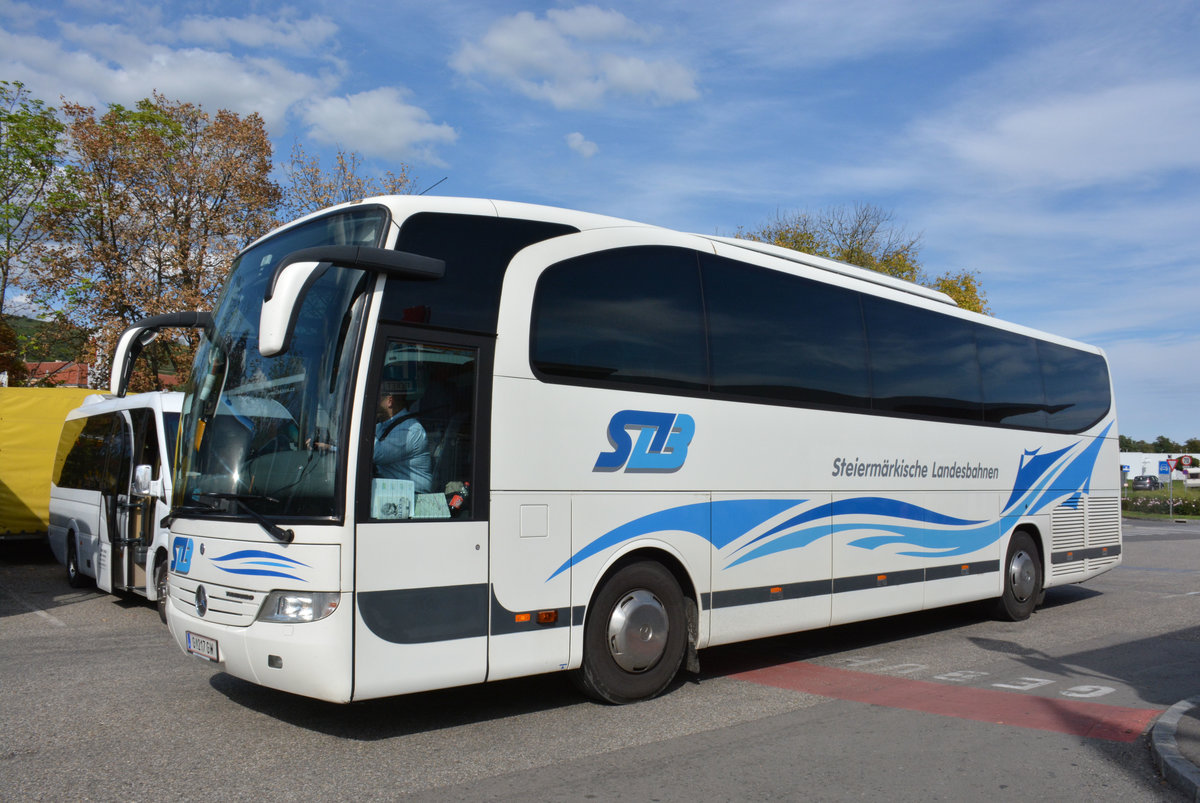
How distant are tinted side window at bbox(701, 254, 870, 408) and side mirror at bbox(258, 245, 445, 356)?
2908mm

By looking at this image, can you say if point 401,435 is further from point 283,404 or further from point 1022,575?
point 1022,575

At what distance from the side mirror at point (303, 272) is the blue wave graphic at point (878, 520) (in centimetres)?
234

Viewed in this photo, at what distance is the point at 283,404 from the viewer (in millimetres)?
5992

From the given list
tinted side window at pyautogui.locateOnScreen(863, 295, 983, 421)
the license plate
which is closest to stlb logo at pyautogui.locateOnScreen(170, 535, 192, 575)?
the license plate

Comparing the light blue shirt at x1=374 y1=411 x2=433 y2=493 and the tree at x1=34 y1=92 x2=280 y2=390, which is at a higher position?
the tree at x1=34 y1=92 x2=280 y2=390

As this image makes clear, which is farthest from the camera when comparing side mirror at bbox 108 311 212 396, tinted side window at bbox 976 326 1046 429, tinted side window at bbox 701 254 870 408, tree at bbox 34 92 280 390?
tree at bbox 34 92 280 390

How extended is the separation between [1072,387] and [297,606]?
1155cm

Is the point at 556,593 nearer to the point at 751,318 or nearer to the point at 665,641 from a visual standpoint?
the point at 665,641

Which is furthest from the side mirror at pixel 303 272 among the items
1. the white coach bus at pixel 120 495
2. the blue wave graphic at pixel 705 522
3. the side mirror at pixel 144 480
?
the white coach bus at pixel 120 495

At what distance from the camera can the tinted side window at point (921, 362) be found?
9.89 m

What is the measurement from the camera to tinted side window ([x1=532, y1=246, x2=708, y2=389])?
683 cm

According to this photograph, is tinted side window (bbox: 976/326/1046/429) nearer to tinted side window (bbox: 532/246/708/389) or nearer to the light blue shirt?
tinted side window (bbox: 532/246/708/389)

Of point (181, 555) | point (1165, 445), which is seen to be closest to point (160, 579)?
point (181, 555)

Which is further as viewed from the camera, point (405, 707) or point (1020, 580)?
point (1020, 580)
